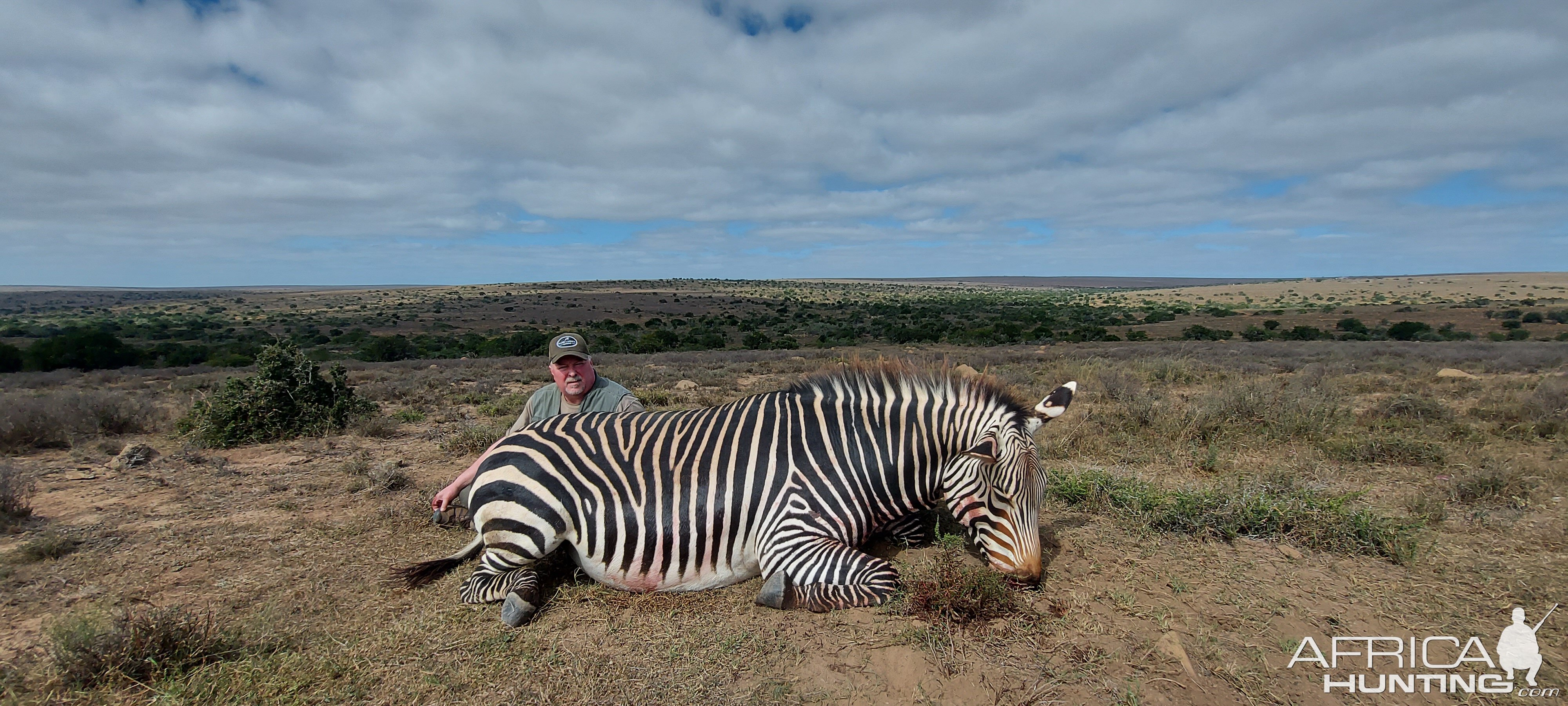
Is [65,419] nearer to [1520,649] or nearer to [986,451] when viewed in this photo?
[986,451]

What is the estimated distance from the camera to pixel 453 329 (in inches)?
1718

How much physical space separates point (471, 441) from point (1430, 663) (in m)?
9.15

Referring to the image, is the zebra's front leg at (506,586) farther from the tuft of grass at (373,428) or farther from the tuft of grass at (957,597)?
the tuft of grass at (373,428)

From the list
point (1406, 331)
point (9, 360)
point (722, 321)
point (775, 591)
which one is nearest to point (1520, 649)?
point (775, 591)

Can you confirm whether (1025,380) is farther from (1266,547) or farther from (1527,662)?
(1527,662)

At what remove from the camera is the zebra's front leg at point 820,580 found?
3719mm

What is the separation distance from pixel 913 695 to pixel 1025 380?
11588 millimetres

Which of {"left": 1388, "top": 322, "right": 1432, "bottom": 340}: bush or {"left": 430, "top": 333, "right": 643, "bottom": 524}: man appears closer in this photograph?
{"left": 430, "top": 333, "right": 643, "bottom": 524}: man

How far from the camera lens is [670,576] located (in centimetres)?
393

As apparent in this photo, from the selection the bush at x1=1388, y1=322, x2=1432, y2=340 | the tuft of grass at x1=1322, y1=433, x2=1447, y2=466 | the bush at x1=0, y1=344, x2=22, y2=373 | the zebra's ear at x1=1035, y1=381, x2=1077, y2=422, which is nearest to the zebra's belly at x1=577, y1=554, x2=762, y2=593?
the zebra's ear at x1=1035, y1=381, x2=1077, y2=422

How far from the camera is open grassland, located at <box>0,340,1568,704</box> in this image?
315 cm

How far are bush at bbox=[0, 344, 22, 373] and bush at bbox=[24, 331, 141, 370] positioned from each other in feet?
0.80

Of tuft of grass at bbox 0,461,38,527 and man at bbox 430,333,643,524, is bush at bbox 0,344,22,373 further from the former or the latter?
man at bbox 430,333,643,524

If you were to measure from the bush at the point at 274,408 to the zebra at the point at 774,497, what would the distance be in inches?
297
